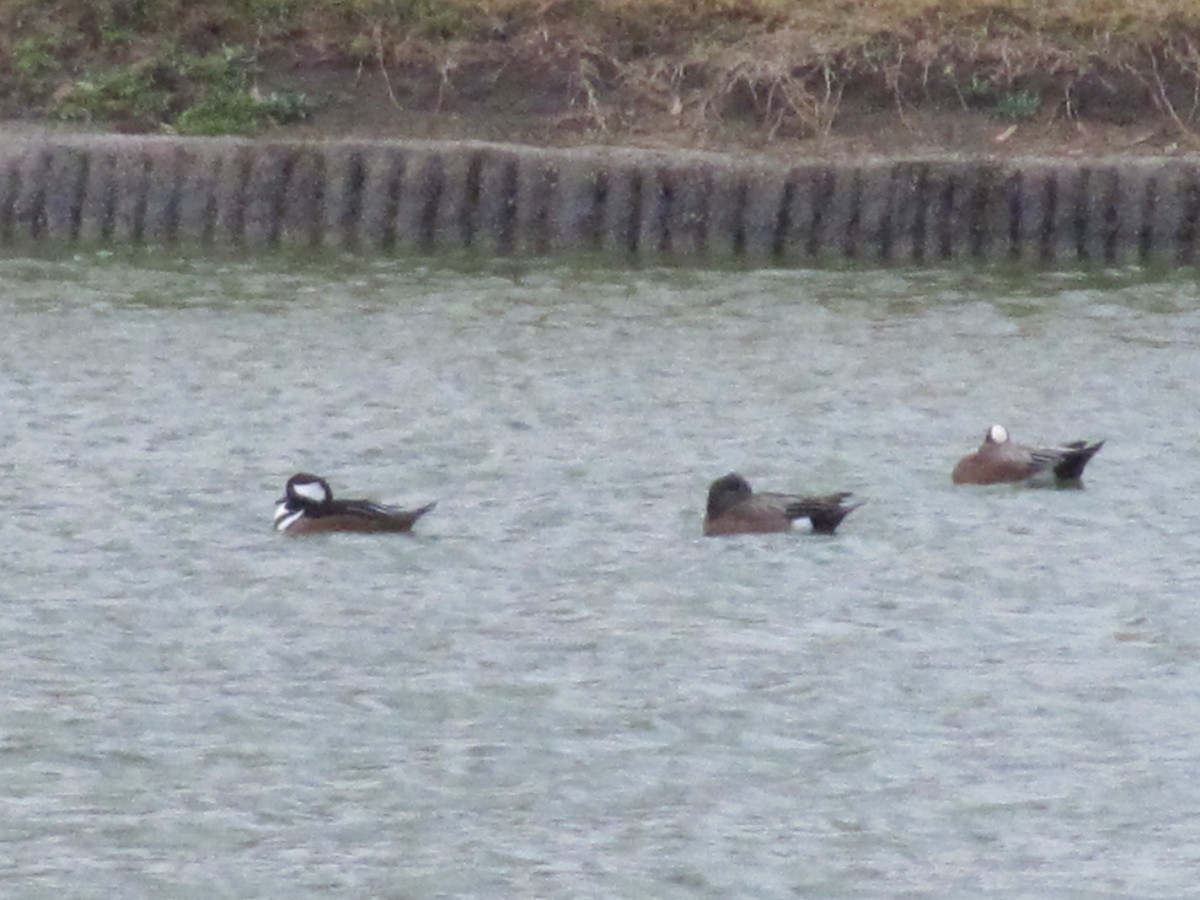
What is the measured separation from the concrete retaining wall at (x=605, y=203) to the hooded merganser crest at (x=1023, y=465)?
26.0ft

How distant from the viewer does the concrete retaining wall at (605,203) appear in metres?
21.0

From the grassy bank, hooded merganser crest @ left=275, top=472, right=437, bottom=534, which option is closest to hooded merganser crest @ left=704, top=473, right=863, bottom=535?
hooded merganser crest @ left=275, top=472, right=437, bottom=534

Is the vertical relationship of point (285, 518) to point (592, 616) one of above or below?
below

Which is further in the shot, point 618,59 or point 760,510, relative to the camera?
point 618,59

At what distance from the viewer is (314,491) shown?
12.1 metres

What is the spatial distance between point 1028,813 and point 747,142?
1512cm

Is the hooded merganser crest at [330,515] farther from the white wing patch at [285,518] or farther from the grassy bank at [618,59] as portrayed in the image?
the grassy bank at [618,59]

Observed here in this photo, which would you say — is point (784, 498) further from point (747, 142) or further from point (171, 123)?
point (171, 123)

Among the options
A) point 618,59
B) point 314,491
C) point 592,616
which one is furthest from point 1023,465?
point 618,59

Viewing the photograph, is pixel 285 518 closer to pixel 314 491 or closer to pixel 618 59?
pixel 314 491

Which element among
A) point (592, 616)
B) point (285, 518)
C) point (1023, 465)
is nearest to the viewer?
point (592, 616)

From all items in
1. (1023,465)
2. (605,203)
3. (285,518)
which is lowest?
(605,203)

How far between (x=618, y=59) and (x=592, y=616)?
14231mm

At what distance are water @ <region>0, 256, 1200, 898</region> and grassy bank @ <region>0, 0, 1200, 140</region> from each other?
214 inches
